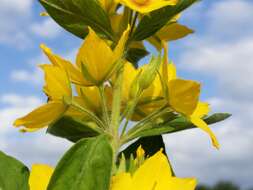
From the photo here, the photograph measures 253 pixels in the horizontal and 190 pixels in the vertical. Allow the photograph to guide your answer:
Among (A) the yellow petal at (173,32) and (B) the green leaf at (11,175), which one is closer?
(B) the green leaf at (11,175)

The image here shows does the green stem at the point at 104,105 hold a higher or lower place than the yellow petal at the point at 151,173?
higher

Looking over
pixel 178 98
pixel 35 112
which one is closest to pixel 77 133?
pixel 35 112

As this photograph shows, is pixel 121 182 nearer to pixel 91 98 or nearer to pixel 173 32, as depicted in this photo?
pixel 91 98

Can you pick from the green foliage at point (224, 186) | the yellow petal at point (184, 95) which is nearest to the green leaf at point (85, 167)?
the yellow petal at point (184, 95)

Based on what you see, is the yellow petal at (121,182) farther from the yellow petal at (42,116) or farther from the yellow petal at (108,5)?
the yellow petal at (108,5)

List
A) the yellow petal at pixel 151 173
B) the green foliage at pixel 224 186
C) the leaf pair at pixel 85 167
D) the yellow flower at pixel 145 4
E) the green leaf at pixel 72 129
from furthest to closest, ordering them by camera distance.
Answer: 1. the green foliage at pixel 224 186
2. the green leaf at pixel 72 129
3. the yellow flower at pixel 145 4
4. the yellow petal at pixel 151 173
5. the leaf pair at pixel 85 167

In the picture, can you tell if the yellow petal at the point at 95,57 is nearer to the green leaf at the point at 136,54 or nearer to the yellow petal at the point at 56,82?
the yellow petal at the point at 56,82

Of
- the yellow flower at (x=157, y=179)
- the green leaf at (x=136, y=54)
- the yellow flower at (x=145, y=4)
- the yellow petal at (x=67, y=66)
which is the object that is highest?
the yellow flower at (x=145, y=4)

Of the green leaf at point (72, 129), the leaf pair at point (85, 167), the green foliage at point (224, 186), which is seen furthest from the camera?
the green foliage at point (224, 186)
